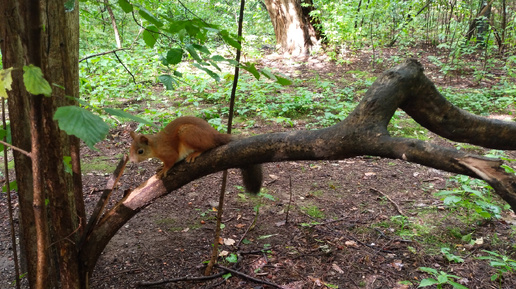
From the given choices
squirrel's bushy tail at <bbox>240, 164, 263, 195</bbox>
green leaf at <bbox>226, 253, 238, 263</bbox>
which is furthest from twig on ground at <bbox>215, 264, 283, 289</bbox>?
squirrel's bushy tail at <bbox>240, 164, 263, 195</bbox>

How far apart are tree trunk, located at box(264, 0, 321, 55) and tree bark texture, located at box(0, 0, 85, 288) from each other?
28.1 feet

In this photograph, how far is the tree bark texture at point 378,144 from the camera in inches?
59.2

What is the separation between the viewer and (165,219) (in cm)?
351

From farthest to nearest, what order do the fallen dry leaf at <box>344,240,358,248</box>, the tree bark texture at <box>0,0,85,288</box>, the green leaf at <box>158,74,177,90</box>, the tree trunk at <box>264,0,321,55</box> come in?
the tree trunk at <box>264,0,321,55</box>, the fallen dry leaf at <box>344,240,358,248</box>, the green leaf at <box>158,74,177,90</box>, the tree bark texture at <box>0,0,85,288</box>

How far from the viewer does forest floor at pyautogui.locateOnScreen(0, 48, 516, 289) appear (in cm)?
268

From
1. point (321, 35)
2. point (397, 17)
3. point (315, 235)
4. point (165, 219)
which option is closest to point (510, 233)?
point (315, 235)

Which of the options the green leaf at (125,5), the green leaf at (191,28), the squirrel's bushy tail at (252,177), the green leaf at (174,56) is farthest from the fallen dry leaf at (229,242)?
the green leaf at (125,5)

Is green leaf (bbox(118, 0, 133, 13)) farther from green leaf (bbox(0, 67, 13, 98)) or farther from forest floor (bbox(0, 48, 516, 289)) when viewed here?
forest floor (bbox(0, 48, 516, 289))

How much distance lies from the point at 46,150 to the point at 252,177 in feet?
4.64

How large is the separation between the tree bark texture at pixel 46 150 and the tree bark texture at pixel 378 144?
433 mm

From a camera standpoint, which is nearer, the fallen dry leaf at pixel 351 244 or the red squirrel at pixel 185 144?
the red squirrel at pixel 185 144

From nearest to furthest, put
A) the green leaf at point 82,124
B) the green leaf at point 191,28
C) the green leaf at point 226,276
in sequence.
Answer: the green leaf at point 82,124 < the green leaf at point 191,28 < the green leaf at point 226,276

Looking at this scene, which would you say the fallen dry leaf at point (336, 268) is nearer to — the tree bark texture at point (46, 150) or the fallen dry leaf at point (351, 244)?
the fallen dry leaf at point (351, 244)

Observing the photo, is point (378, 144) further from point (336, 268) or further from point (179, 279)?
point (179, 279)
